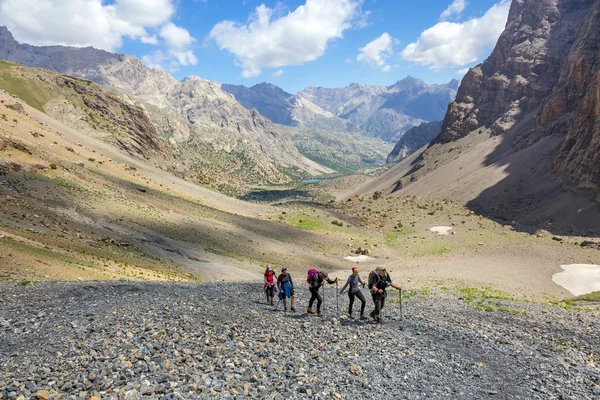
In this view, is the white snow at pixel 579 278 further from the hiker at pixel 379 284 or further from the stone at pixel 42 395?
the stone at pixel 42 395

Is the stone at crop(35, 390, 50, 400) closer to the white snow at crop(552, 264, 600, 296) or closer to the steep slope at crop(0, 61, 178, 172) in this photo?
the white snow at crop(552, 264, 600, 296)

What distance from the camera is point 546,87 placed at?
130250mm

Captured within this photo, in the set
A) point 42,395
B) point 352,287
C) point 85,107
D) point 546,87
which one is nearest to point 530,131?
point 546,87

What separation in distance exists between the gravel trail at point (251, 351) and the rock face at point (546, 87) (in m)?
68.3

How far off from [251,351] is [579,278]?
145 ft

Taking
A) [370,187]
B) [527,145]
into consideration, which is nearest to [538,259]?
[527,145]

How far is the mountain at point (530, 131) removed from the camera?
71500 mm

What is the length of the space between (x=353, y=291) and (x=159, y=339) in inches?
367

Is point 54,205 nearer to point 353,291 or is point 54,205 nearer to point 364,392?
point 353,291

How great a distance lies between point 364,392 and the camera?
1089 centimetres

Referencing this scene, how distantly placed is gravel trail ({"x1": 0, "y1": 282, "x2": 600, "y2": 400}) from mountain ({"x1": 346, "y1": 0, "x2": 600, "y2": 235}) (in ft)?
187

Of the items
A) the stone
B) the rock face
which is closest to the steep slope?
the stone

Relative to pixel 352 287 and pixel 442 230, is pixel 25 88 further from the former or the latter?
pixel 352 287

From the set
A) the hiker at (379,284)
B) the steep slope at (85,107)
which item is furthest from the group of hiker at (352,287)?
the steep slope at (85,107)
